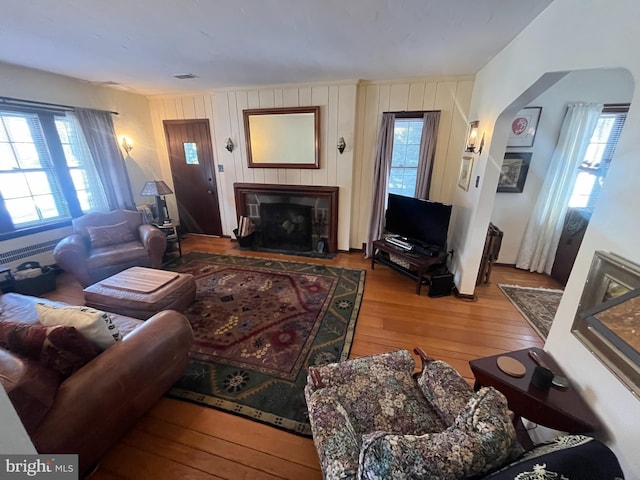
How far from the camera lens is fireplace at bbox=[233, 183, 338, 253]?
405cm

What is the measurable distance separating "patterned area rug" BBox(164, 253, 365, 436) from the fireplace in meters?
0.58

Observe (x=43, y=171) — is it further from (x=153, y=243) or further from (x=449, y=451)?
(x=449, y=451)

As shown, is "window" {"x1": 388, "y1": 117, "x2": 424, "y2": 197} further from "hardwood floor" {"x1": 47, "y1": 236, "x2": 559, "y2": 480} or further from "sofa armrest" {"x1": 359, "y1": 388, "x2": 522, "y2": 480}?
"sofa armrest" {"x1": 359, "y1": 388, "x2": 522, "y2": 480}

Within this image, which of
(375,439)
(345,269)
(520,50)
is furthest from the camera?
(345,269)

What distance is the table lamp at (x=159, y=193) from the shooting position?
3.94 metres

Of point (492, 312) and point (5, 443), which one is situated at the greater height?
point (5, 443)

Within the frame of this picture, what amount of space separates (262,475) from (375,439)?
962 mm

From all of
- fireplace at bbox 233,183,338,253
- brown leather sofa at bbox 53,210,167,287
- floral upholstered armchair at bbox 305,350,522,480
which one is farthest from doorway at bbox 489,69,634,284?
brown leather sofa at bbox 53,210,167,287

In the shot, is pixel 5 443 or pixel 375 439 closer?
pixel 5 443

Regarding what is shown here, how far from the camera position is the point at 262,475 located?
1344 millimetres

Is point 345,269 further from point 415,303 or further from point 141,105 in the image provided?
point 141,105

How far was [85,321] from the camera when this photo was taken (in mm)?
1354

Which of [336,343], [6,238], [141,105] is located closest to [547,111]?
[336,343]

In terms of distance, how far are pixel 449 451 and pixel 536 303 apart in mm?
2898
